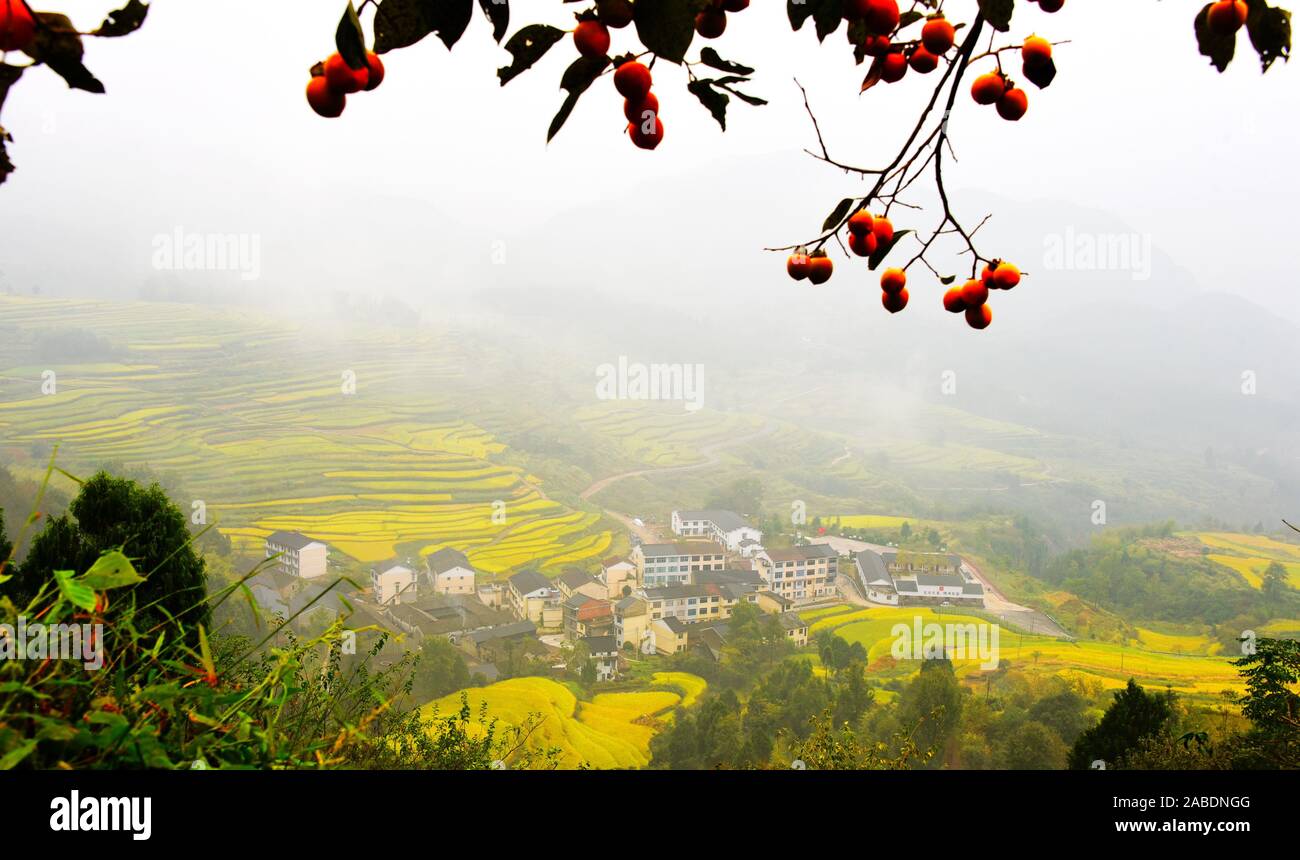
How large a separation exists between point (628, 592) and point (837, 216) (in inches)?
611

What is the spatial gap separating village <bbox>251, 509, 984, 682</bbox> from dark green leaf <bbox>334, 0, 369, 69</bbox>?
1393 centimetres

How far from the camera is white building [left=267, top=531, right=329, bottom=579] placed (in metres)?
15.1

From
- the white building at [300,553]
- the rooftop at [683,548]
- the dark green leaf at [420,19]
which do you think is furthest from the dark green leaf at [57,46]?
the rooftop at [683,548]

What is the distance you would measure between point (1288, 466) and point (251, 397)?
1510 inches

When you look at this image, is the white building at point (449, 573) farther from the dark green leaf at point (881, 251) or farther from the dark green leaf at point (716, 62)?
the dark green leaf at point (716, 62)

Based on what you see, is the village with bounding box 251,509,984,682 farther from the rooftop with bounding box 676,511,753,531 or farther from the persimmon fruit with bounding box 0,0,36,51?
the persimmon fruit with bounding box 0,0,36,51

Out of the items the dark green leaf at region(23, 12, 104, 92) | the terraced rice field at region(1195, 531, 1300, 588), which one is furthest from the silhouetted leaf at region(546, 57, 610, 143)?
the terraced rice field at region(1195, 531, 1300, 588)

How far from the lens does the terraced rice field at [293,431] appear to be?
18.5m

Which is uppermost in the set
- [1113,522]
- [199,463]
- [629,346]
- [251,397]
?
[629,346]

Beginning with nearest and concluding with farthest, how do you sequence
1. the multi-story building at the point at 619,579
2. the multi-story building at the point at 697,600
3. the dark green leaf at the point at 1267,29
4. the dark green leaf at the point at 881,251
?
1. the dark green leaf at the point at 1267,29
2. the dark green leaf at the point at 881,251
3. the multi-story building at the point at 697,600
4. the multi-story building at the point at 619,579

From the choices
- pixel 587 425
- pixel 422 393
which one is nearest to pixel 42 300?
pixel 422 393

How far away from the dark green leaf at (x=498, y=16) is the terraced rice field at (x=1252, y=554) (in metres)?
24.5
